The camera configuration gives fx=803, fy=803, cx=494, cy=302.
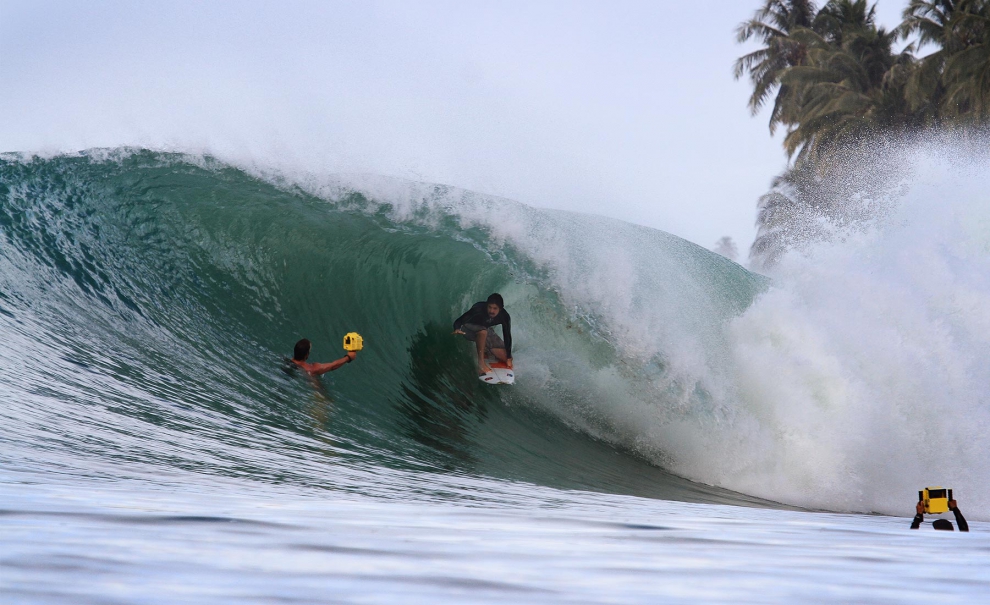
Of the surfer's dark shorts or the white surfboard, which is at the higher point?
the surfer's dark shorts

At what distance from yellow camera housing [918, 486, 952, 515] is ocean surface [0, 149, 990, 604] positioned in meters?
0.11

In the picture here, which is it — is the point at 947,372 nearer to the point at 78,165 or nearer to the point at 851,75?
the point at 78,165

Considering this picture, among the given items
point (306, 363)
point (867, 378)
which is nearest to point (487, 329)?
point (306, 363)

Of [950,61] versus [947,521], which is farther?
[950,61]

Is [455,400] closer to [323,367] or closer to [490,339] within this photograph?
[490,339]

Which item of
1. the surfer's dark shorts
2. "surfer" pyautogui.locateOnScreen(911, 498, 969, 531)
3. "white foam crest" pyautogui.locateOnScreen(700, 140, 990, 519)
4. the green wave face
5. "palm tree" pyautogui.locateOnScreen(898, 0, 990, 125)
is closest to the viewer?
"surfer" pyautogui.locateOnScreen(911, 498, 969, 531)

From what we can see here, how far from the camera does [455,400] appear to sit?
6.42 meters

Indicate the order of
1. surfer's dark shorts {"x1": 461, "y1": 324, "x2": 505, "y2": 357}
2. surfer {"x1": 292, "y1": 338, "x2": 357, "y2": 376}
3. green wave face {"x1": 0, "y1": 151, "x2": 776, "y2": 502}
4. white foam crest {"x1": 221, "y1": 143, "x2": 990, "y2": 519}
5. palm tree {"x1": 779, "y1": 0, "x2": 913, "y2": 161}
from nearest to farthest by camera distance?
green wave face {"x1": 0, "y1": 151, "x2": 776, "y2": 502} → white foam crest {"x1": 221, "y1": 143, "x2": 990, "y2": 519} → surfer {"x1": 292, "y1": 338, "x2": 357, "y2": 376} → surfer's dark shorts {"x1": 461, "y1": 324, "x2": 505, "y2": 357} → palm tree {"x1": 779, "y1": 0, "x2": 913, "y2": 161}

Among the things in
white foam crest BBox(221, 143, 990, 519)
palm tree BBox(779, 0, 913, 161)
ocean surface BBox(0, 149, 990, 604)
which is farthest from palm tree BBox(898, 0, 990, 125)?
white foam crest BBox(221, 143, 990, 519)

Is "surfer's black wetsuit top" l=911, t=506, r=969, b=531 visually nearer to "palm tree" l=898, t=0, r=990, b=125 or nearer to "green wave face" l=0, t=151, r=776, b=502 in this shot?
"green wave face" l=0, t=151, r=776, b=502

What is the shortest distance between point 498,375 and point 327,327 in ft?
5.58

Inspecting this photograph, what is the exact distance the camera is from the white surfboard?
673cm

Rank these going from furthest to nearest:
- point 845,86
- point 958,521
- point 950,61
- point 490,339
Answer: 1. point 845,86
2. point 950,61
3. point 490,339
4. point 958,521

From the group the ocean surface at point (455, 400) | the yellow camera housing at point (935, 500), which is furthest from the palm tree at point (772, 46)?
the yellow camera housing at point (935, 500)
